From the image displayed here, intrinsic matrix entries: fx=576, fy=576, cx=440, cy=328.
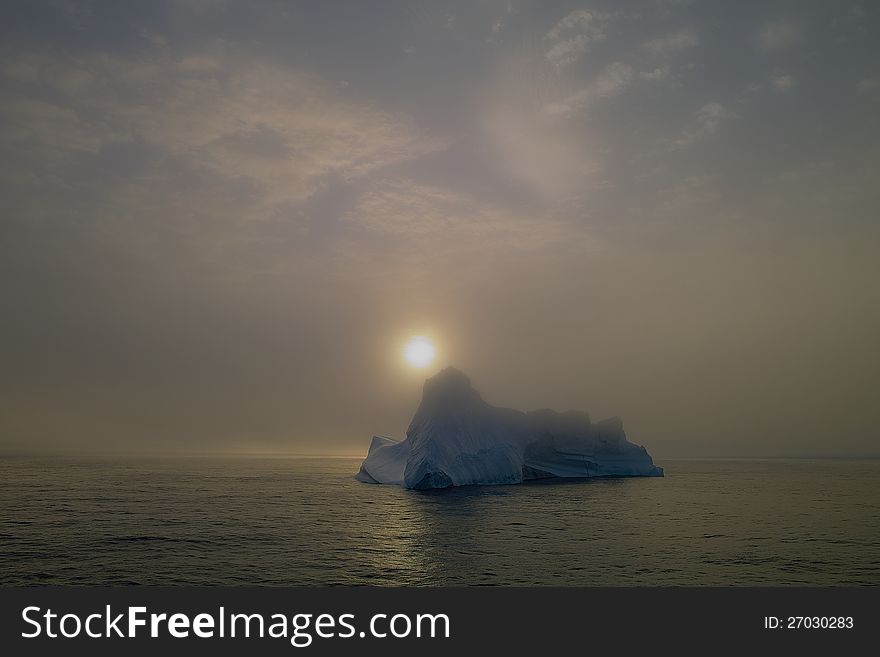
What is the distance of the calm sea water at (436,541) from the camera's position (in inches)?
711

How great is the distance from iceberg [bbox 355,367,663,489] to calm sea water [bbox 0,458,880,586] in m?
9.31

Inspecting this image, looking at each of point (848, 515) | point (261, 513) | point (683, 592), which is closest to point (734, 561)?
point (683, 592)

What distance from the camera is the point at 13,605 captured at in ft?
39.7

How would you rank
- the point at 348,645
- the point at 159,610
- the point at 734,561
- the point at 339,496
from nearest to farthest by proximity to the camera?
the point at 348,645 < the point at 159,610 < the point at 734,561 < the point at 339,496

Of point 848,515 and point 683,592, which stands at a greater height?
point 683,592

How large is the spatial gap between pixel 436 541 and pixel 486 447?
32720mm

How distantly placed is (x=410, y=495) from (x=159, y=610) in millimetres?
37360

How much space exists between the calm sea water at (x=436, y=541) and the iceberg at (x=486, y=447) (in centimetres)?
931

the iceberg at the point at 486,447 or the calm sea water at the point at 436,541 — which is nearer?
the calm sea water at the point at 436,541

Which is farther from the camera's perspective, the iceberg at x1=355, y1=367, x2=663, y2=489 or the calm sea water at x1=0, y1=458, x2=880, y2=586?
the iceberg at x1=355, y1=367, x2=663, y2=489

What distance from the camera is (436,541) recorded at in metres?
24.5

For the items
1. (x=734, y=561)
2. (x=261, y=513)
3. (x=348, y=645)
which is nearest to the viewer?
(x=348, y=645)

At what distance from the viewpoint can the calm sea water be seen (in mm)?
18047

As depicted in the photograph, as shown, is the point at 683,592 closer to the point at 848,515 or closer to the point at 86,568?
the point at 86,568
